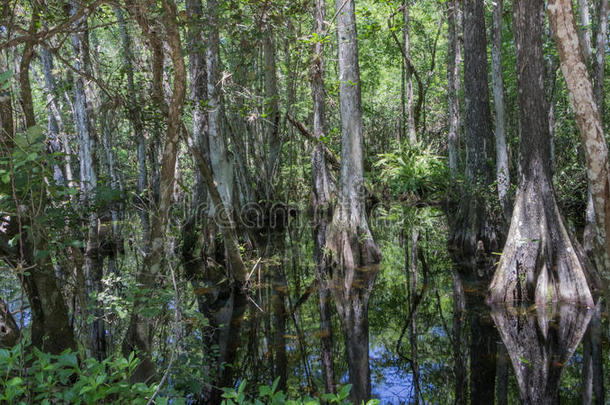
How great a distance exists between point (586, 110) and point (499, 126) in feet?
24.2

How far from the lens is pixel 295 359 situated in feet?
19.5

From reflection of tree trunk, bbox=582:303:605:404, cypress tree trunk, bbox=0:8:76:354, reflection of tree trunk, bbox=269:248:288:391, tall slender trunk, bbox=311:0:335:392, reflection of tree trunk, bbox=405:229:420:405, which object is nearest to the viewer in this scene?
cypress tree trunk, bbox=0:8:76:354

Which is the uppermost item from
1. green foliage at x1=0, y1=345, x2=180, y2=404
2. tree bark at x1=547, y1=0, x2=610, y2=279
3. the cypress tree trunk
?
tree bark at x1=547, y1=0, x2=610, y2=279

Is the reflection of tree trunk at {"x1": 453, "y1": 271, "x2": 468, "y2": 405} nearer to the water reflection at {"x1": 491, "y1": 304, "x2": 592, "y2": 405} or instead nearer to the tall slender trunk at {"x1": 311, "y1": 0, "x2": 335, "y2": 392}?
the water reflection at {"x1": 491, "y1": 304, "x2": 592, "y2": 405}

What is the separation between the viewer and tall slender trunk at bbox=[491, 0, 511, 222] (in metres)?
9.43

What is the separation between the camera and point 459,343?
245 inches

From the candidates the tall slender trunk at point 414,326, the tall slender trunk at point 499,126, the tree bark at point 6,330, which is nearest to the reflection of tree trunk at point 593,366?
the tall slender trunk at point 414,326

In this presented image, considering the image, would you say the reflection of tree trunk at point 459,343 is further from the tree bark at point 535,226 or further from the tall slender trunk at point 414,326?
the tree bark at point 535,226

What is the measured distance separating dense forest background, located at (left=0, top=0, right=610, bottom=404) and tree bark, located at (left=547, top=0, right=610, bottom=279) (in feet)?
0.04

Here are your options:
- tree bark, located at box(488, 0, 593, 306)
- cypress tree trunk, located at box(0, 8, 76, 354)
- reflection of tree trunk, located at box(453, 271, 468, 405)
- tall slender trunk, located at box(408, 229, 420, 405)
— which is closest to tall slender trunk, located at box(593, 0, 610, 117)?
tree bark, located at box(488, 0, 593, 306)

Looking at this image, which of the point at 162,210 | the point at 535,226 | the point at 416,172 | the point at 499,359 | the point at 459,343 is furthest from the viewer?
the point at 416,172

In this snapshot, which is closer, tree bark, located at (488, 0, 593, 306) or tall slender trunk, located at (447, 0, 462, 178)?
tree bark, located at (488, 0, 593, 306)

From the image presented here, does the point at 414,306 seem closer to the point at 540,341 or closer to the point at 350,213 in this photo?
the point at 540,341

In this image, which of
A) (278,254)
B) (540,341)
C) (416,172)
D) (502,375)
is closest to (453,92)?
(416,172)
